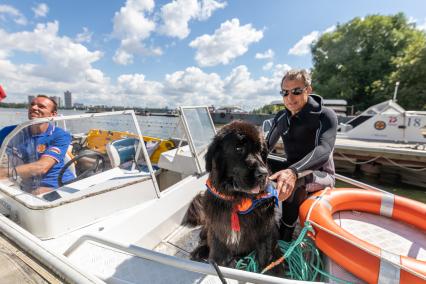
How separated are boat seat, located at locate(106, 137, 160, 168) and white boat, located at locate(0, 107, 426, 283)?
0.02 metres

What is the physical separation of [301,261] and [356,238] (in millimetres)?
428

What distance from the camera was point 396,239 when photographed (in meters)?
1.72

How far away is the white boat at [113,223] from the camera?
4.25 feet

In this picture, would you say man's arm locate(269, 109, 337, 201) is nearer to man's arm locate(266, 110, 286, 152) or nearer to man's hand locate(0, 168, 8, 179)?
man's arm locate(266, 110, 286, 152)

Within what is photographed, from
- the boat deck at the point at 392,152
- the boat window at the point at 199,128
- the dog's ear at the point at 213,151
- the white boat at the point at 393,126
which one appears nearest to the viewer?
the dog's ear at the point at 213,151

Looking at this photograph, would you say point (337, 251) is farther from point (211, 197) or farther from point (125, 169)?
point (125, 169)

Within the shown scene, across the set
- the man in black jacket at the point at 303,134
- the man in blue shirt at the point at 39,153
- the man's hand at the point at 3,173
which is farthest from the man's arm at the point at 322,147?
the man's hand at the point at 3,173

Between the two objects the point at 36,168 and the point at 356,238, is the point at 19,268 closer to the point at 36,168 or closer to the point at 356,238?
the point at 36,168

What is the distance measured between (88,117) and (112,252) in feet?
4.48

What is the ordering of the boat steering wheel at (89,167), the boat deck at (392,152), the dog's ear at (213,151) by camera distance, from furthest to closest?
1. the boat deck at (392,152)
2. the boat steering wheel at (89,167)
3. the dog's ear at (213,151)

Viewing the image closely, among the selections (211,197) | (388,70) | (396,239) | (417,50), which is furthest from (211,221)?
(388,70)

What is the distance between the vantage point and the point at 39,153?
2.09 m

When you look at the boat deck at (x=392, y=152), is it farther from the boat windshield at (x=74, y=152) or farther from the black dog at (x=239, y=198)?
the black dog at (x=239, y=198)

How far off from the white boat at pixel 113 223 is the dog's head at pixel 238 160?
0.65 metres
